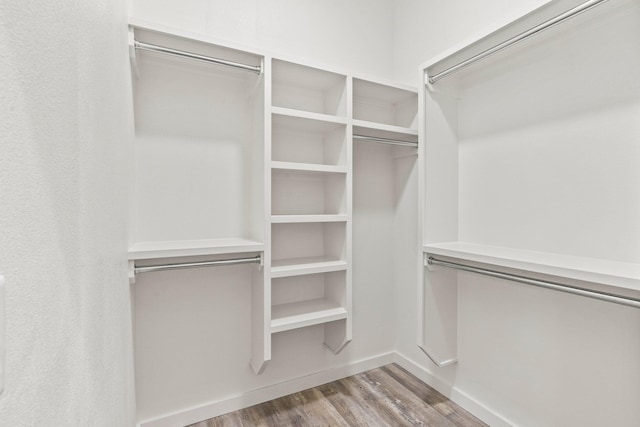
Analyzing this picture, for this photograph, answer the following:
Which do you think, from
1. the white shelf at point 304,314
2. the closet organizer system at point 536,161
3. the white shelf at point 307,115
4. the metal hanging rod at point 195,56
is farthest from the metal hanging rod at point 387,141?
the white shelf at point 304,314

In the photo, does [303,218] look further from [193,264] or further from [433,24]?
[433,24]

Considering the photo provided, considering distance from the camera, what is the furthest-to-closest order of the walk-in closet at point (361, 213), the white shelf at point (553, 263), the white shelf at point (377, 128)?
the white shelf at point (377, 128), the walk-in closet at point (361, 213), the white shelf at point (553, 263)

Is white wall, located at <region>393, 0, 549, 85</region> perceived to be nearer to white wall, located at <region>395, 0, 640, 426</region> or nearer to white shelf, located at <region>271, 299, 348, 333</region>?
white wall, located at <region>395, 0, 640, 426</region>

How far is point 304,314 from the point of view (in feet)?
5.78

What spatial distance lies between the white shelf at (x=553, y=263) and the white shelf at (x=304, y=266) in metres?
0.52

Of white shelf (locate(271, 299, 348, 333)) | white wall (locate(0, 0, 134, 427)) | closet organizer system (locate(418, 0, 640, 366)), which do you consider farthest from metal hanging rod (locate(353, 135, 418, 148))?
white wall (locate(0, 0, 134, 427))

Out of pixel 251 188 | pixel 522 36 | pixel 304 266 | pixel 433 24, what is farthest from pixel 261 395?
pixel 433 24

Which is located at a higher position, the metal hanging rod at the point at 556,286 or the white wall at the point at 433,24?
the white wall at the point at 433,24

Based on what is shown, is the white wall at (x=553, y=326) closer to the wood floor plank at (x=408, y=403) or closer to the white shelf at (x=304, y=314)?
the wood floor plank at (x=408, y=403)

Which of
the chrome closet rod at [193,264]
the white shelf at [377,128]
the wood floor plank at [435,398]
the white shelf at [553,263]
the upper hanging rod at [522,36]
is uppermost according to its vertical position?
the upper hanging rod at [522,36]

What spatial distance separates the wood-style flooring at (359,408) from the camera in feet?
5.61

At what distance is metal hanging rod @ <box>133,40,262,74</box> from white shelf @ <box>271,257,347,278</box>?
1.05 m

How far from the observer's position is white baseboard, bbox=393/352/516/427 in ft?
5.47

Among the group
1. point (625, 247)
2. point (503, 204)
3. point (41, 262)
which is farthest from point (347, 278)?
point (41, 262)
